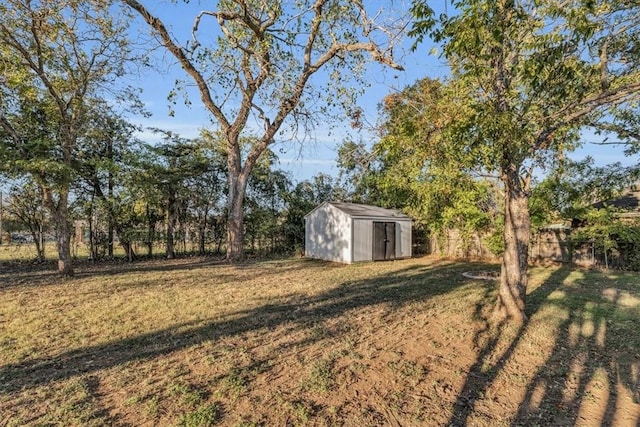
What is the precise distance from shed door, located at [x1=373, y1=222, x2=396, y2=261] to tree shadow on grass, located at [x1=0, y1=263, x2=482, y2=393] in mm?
4498

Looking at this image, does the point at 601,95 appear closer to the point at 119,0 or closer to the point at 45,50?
the point at 119,0

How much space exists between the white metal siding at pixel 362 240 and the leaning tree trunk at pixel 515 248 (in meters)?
7.62

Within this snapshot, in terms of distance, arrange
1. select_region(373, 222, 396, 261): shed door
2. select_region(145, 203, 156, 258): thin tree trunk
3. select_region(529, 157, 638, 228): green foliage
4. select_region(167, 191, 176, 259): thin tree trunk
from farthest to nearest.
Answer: select_region(167, 191, 176, 259): thin tree trunk, select_region(373, 222, 396, 261): shed door, select_region(145, 203, 156, 258): thin tree trunk, select_region(529, 157, 638, 228): green foliage

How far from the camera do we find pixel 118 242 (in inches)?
508

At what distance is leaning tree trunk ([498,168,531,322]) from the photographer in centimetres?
521

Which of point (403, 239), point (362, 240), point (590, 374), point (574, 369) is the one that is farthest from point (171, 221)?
point (590, 374)

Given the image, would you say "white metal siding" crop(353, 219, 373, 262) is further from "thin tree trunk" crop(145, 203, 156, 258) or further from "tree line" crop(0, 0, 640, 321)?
"thin tree trunk" crop(145, 203, 156, 258)

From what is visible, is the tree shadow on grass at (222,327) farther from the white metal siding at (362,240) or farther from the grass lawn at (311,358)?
the white metal siding at (362,240)

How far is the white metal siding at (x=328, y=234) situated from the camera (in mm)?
12914

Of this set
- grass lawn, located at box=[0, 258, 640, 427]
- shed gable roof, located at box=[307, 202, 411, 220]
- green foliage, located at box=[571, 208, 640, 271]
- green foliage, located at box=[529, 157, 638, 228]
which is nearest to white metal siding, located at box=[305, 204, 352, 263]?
shed gable roof, located at box=[307, 202, 411, 220]

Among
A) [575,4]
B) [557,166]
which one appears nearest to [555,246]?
[557,166]

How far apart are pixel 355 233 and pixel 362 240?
441 mm

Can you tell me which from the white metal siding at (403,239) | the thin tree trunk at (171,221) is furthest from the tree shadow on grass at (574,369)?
the thin tree trunk at (171,221)

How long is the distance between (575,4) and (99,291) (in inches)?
332
